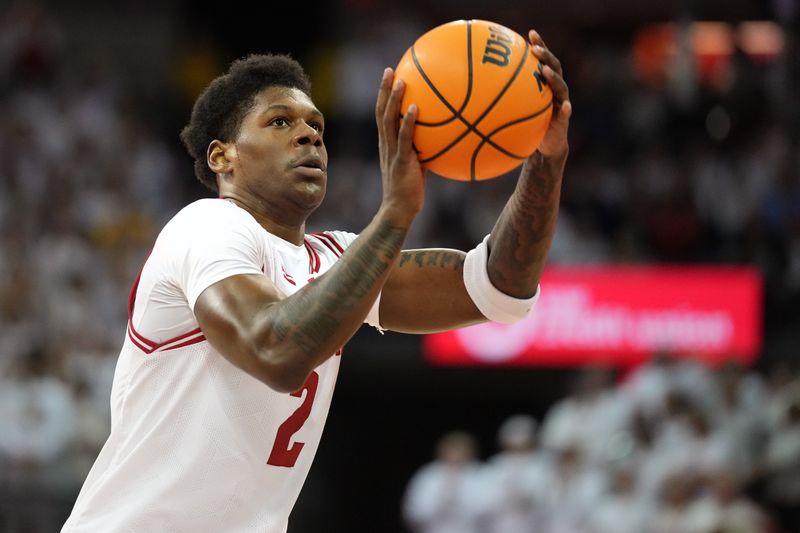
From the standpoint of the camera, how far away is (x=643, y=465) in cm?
1212

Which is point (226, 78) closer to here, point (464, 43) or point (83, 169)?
point (464, 43)

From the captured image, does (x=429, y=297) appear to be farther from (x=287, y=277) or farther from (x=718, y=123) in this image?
(x=718, y=123)

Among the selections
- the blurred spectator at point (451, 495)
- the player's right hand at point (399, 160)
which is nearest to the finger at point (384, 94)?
the player's right hand at point (399, 160)

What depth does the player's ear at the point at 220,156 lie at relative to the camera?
14.5ft

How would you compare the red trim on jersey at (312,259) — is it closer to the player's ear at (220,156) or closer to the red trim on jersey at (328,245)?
the red trim on jersey at (328,245)

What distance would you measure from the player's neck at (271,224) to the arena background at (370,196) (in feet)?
25.9

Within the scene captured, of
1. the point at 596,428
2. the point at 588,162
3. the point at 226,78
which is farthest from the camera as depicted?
the point at 588,162

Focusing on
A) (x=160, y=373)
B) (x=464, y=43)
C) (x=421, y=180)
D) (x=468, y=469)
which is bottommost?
(x=468, y=469)

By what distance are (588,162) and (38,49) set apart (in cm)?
797

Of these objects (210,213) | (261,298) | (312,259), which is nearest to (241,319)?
(261,298)

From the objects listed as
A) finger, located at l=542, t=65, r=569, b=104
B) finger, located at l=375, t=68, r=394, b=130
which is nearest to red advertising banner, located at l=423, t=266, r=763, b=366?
finger, located at l=542, t=65, r=569, b=104

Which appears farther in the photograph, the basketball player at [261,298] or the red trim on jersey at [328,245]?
the red trim on jersey at [328,245]

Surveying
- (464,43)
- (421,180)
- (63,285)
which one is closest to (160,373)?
(421,180)

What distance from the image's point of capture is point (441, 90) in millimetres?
3830
